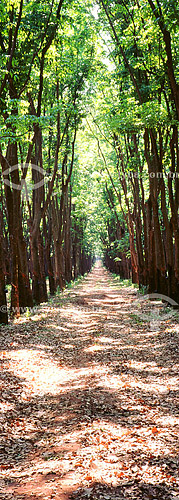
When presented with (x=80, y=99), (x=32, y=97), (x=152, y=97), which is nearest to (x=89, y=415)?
(x=152, y=97)

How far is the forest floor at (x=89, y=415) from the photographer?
13.8 feet

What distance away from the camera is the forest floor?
4.21 meters

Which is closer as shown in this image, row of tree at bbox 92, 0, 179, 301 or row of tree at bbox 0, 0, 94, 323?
row of tree at bbox 0, 0, 94, 323

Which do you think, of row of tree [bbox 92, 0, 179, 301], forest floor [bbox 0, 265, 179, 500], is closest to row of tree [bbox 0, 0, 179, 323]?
row of tree [bbox 92, 0, 179, 301]

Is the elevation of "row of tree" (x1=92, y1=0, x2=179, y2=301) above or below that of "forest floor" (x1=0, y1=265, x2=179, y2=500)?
above

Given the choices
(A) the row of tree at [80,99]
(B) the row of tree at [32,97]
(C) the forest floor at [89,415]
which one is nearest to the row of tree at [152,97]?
(A) the row of tree at [80,99]

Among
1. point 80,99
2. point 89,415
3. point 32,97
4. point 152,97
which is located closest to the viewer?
point 89,415

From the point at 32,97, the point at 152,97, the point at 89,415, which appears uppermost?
the point at 32,97

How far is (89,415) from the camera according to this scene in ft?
19.9

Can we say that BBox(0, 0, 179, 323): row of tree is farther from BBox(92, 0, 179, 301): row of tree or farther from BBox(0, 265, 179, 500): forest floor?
BBox(0, 265, 179, 500): forest floor

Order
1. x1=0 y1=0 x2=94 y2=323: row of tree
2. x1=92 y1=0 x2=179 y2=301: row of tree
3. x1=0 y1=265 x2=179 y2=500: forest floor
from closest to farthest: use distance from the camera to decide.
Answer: x1=0 y1=265 x2=179 y2=500: forest floor → x1=0 y1=0 x2=94 y2=323: row of tree → x1=92 y1=0 x2=179 y2=301: row of tree

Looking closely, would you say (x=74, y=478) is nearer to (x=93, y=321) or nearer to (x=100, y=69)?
(x=93, y=321)

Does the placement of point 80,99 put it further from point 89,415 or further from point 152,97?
point 89,415

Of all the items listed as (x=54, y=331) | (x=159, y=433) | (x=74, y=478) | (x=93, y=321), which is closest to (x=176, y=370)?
(x=159, y=433)
